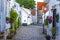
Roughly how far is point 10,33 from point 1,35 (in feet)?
23.6

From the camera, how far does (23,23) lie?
188 ft

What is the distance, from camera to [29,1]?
2945 inches

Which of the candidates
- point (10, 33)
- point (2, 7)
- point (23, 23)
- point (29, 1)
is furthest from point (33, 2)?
point (2, 7)

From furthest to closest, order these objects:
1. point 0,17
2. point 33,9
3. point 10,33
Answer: point 33,9, point 10,33, point 0,17

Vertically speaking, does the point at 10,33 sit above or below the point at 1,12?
below

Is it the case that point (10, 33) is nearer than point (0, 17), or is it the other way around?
point (0, 17)

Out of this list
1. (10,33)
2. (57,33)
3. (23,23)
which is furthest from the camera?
(23,23)

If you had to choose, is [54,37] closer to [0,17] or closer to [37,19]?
[0,17]

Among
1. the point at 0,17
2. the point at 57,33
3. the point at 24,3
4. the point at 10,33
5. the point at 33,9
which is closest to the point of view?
the point at 57,33

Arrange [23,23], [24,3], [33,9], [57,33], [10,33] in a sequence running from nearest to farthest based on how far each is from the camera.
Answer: [57,33]
[10,33]
[23,23]
[24,3]
[33,9]

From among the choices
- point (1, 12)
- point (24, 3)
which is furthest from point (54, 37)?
point (24, 3)

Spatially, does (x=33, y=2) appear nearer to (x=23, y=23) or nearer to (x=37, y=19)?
(x=37, y=19)

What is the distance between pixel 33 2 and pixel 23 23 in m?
19.0

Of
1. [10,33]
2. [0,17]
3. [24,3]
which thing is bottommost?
[10,33]
